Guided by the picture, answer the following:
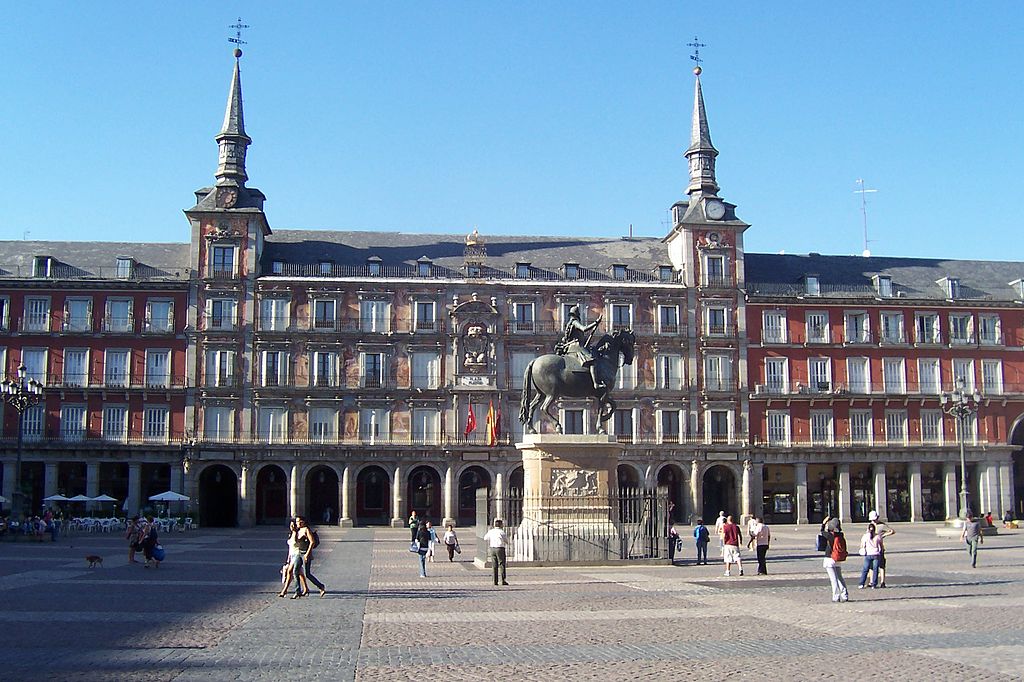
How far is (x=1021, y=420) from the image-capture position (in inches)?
2653

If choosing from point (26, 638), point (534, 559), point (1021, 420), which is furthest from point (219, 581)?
point (1021, 420)

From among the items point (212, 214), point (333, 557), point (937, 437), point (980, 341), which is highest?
point (212, 214)

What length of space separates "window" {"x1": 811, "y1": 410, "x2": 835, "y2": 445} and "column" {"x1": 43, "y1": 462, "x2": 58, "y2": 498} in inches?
1782

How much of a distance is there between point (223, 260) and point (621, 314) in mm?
Answer: 24502

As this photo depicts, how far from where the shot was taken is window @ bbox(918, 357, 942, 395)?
217ft

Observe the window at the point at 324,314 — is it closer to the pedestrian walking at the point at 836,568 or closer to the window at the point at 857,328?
the window at the point at 857,328

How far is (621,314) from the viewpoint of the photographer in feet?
215

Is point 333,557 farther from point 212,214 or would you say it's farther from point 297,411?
point 212,214

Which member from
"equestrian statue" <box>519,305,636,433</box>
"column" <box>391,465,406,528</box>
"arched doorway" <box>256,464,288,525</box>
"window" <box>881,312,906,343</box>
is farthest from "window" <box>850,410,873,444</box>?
"equestrian statue" <box>519,305,636,433</box>

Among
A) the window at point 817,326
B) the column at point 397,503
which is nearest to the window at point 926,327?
the window at point 817,326

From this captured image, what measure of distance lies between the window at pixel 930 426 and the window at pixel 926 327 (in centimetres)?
461

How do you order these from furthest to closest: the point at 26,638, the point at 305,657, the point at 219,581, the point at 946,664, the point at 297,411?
1. the point at 297,411
2. the point at 219,581
3. the point at 26,638
4. the point at 305,657
5. the point at 946,664

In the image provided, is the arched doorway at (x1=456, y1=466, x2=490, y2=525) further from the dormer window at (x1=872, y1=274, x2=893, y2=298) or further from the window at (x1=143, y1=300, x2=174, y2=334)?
the dormer window at (x1=872, y1=274, x2=893, y2=298)

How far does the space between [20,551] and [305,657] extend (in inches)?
1096
